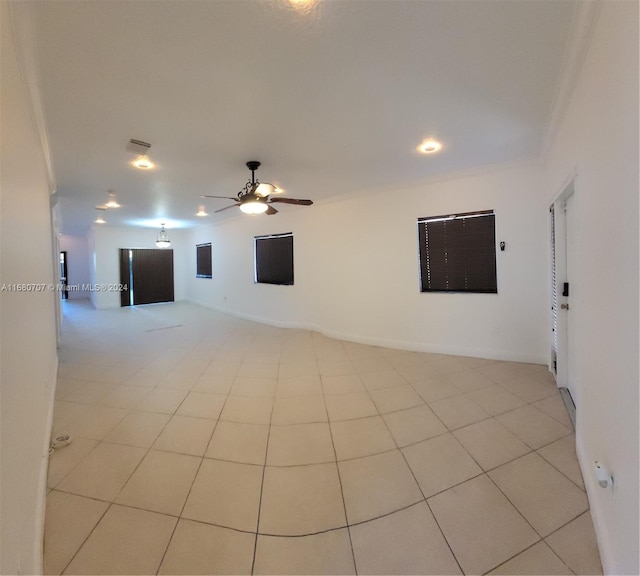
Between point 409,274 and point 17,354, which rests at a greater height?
point 409,274

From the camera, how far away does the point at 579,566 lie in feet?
4.00

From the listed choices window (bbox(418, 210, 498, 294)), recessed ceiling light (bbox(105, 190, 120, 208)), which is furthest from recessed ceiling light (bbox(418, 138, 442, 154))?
recessed ceiling light (bbox(105, 190, 120, 208))

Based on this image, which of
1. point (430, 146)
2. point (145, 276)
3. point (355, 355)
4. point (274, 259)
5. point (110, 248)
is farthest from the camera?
point (145, 276)

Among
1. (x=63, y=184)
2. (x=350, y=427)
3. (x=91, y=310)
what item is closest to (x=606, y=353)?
(x=350, y=427)

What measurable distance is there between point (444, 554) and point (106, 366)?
4.31 metres

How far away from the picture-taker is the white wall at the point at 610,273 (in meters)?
1.04

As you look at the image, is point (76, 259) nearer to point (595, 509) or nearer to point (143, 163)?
point (143, 163)

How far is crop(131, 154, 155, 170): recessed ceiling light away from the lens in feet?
10.1

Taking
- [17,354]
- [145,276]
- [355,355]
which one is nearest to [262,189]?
[17,354]

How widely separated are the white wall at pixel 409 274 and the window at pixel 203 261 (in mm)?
2769

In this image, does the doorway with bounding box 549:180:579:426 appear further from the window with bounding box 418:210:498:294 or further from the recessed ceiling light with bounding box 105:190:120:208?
the recessed ceiling light with bounding box 105:190:120:208

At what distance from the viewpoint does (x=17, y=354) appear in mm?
1153

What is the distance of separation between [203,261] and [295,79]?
7852 mm

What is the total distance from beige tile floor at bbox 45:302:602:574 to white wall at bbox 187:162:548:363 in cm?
67
